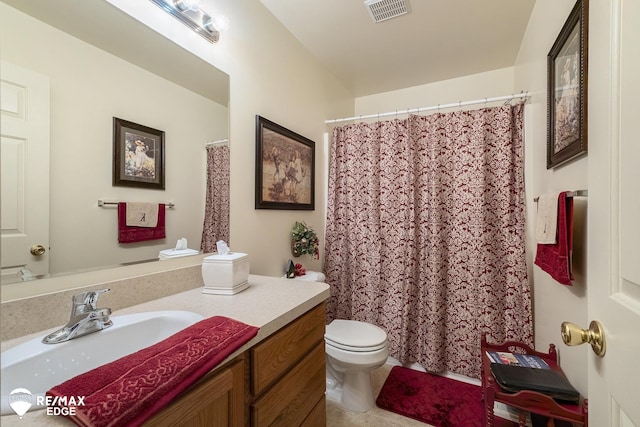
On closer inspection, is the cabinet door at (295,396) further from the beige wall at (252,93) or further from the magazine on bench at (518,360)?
the magazine on bench at (518,360)

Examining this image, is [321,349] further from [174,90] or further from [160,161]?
[174,90]

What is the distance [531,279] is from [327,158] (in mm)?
1803

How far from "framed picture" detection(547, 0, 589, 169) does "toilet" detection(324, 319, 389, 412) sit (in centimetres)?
135

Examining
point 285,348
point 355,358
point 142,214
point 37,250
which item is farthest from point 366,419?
point 37,250

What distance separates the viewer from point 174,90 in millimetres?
1203

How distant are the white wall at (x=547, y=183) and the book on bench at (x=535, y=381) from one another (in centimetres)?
5

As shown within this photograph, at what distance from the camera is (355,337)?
168 cm

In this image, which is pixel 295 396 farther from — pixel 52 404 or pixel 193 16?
pixel 193 16

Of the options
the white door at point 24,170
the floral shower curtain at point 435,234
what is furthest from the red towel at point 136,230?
the floral shower curtain at point 435,234

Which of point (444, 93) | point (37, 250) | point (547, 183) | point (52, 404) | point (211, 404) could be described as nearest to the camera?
point (52, 404)

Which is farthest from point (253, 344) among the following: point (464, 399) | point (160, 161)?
point (464, 399)

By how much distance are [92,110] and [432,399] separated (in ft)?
7.65

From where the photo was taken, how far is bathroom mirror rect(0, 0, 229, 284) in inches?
31.5

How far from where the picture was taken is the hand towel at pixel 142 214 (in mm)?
1039
